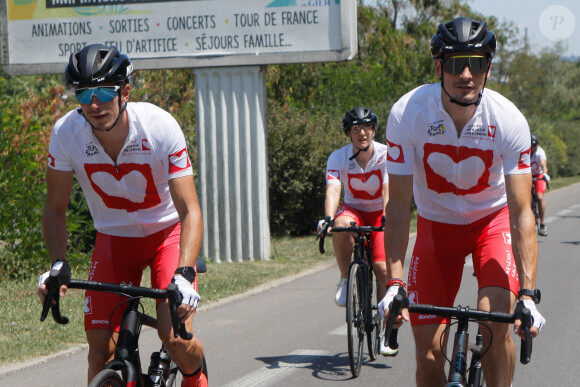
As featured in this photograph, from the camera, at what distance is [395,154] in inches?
160

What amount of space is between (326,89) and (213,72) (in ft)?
34.2

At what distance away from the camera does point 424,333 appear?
13.2 ft

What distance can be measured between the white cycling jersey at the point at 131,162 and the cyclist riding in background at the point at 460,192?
1067 mm

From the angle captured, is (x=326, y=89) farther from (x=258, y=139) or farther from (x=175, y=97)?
(x=258, y=139)

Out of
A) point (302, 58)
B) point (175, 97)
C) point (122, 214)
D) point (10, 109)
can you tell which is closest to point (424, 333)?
point (122, 214)

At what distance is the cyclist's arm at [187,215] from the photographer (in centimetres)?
401

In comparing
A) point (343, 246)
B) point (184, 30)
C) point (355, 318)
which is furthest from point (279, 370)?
point (184, 30)

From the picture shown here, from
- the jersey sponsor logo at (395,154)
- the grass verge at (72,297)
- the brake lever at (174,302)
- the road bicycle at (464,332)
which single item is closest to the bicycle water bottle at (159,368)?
the brake lever at (174,302)

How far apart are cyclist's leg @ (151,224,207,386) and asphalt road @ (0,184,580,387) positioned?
2053mm

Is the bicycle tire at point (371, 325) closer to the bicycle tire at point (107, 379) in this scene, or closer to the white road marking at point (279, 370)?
the white road marking at point (279, 370)

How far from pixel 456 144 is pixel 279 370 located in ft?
10.7

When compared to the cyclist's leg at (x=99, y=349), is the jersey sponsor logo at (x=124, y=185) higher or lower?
higher

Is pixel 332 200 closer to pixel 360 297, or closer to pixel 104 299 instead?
pixel 360 297

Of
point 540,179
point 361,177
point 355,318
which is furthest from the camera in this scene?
point 540,179
